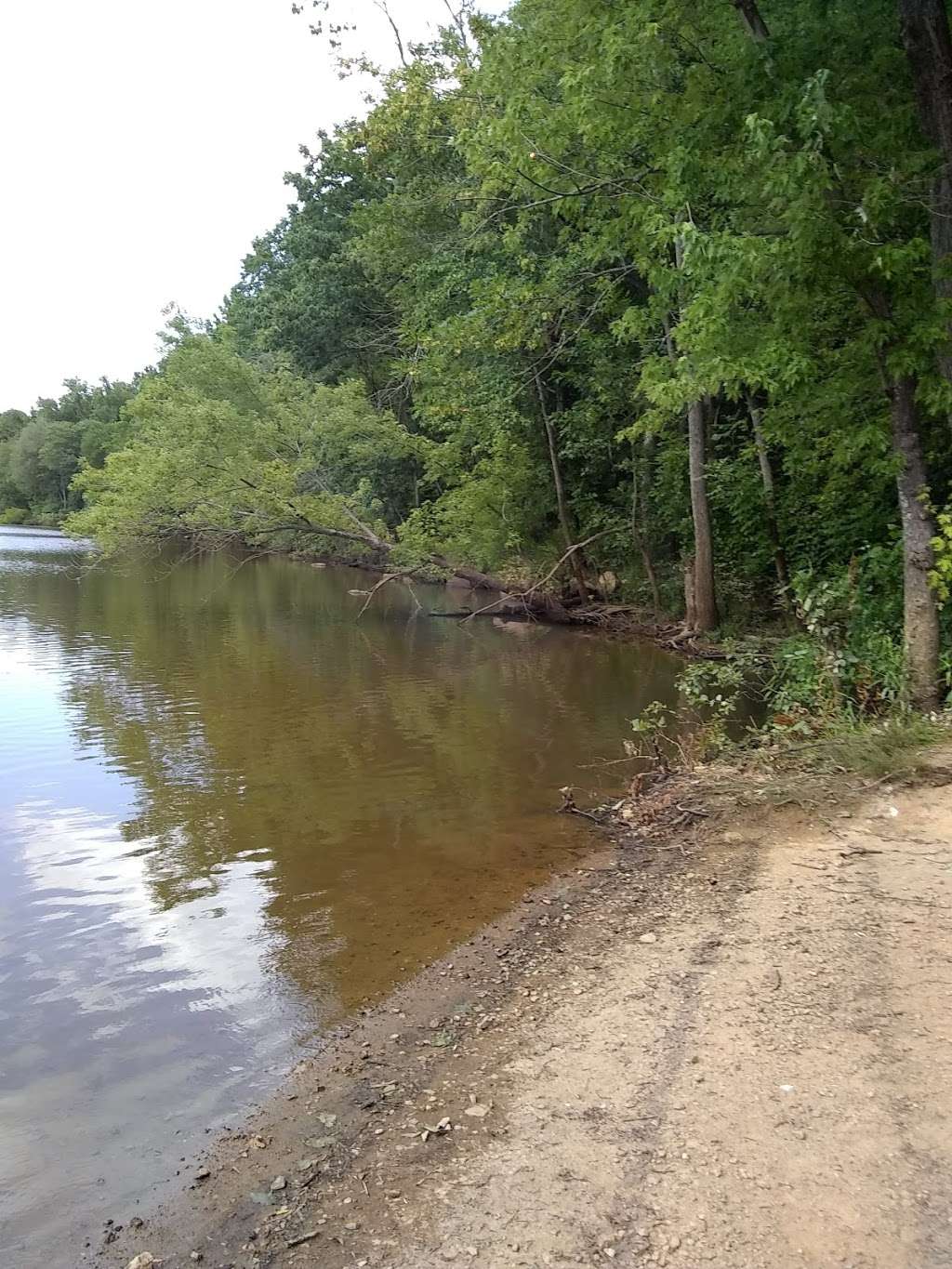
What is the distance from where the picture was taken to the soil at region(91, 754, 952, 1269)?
2547 millimetres

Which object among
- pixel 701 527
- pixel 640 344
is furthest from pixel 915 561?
pixel 640 344

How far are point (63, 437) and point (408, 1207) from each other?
285ft

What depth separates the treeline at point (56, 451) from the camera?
252ft

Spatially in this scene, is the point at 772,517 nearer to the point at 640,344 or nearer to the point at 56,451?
the point at 640,344

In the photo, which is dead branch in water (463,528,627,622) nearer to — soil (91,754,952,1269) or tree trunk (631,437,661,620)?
tree trunk (631,437,661,620)

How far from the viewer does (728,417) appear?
1627 centimetres

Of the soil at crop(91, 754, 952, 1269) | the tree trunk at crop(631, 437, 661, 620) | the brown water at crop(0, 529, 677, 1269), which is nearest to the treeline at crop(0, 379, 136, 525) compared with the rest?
the tree trunk at crop(631, 437, 661, 620)

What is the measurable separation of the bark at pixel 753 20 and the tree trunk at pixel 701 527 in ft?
24.0

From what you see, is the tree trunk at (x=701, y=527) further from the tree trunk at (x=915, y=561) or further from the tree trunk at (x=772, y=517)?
the tree trunk at (x=915, y=561)

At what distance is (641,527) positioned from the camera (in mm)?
18078

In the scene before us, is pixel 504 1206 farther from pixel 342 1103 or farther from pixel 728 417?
pixel 728 417

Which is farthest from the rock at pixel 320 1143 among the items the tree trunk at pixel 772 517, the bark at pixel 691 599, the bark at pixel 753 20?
the bark at pixel 691 599

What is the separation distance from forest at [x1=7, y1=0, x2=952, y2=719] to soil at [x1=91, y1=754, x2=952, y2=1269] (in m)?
3.77

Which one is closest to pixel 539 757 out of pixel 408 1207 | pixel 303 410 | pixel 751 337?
pixel 751 337
